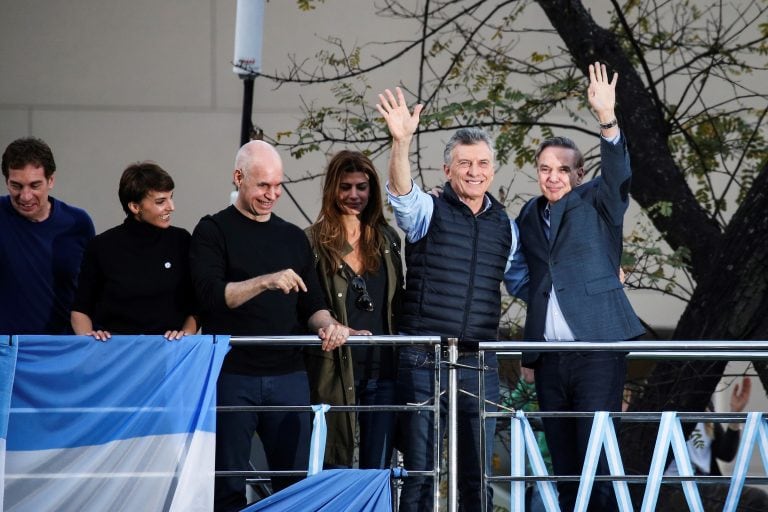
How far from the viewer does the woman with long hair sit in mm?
5727

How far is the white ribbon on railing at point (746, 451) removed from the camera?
17.3 feet

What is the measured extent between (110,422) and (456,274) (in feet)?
5.26

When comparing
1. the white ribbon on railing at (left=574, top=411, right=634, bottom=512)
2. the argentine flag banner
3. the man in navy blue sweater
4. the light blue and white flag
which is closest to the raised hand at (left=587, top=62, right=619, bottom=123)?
the white ribbon on railing at (left=574, top=411, right=634, bottom=512)

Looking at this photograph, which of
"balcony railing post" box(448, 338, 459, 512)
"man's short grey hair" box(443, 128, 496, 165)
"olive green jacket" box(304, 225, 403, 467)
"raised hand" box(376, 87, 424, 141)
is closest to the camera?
"balcony railing post" box(448, 338, 459, 512)

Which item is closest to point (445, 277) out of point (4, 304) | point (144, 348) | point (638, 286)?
point (144, 348)

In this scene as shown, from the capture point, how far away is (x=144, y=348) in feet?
17.7

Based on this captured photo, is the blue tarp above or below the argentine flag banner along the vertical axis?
below

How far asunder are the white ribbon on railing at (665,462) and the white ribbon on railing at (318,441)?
1338mm

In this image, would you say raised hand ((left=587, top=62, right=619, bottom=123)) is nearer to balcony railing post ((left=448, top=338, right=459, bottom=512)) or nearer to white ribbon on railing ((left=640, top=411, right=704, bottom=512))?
balcony railing post ((left=448, top=338, right=459, bottom=512))

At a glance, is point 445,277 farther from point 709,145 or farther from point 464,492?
point 709,145

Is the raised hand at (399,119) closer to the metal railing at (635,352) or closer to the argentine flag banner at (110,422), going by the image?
the metal railing at (635,352)

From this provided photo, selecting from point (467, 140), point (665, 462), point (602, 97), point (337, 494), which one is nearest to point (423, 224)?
point (467, 140)

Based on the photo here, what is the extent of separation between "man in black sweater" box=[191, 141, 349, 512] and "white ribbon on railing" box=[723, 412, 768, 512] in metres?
1.70

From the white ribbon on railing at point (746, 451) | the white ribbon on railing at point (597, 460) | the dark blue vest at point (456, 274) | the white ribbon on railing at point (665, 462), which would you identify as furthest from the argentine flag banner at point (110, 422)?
the white ribbon on railing at point (746, 451)
